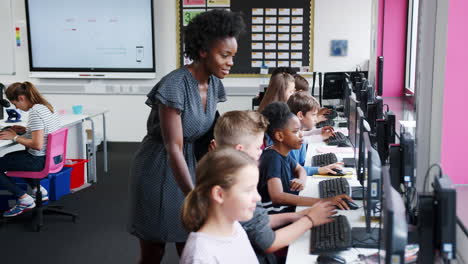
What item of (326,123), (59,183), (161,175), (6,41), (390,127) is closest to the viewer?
(161,175)

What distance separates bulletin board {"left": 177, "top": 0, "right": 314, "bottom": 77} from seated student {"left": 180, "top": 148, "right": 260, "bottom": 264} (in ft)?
17.1

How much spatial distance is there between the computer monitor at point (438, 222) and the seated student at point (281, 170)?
85 cm

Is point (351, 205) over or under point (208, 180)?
under

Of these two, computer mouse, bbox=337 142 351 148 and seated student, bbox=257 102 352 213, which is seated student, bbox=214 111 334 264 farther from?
computer mouse, bbox=337 142 351 148

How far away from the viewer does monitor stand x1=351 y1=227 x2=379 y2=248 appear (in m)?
2.09

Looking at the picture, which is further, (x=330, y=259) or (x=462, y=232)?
(x=462, y=232)

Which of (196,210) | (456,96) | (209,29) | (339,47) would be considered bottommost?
(196,210)

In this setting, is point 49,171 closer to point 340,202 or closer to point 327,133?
point 327,133

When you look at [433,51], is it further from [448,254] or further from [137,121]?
[137,121]

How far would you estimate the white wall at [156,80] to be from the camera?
6859 millimetres

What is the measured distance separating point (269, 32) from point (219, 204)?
213 inches

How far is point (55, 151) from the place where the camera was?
4555mm

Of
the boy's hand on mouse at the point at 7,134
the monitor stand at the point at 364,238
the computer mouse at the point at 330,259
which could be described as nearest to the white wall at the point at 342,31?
the boy's hand on mouse at the point at 7,134

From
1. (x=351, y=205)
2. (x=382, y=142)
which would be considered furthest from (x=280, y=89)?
(x=351, y=205)
